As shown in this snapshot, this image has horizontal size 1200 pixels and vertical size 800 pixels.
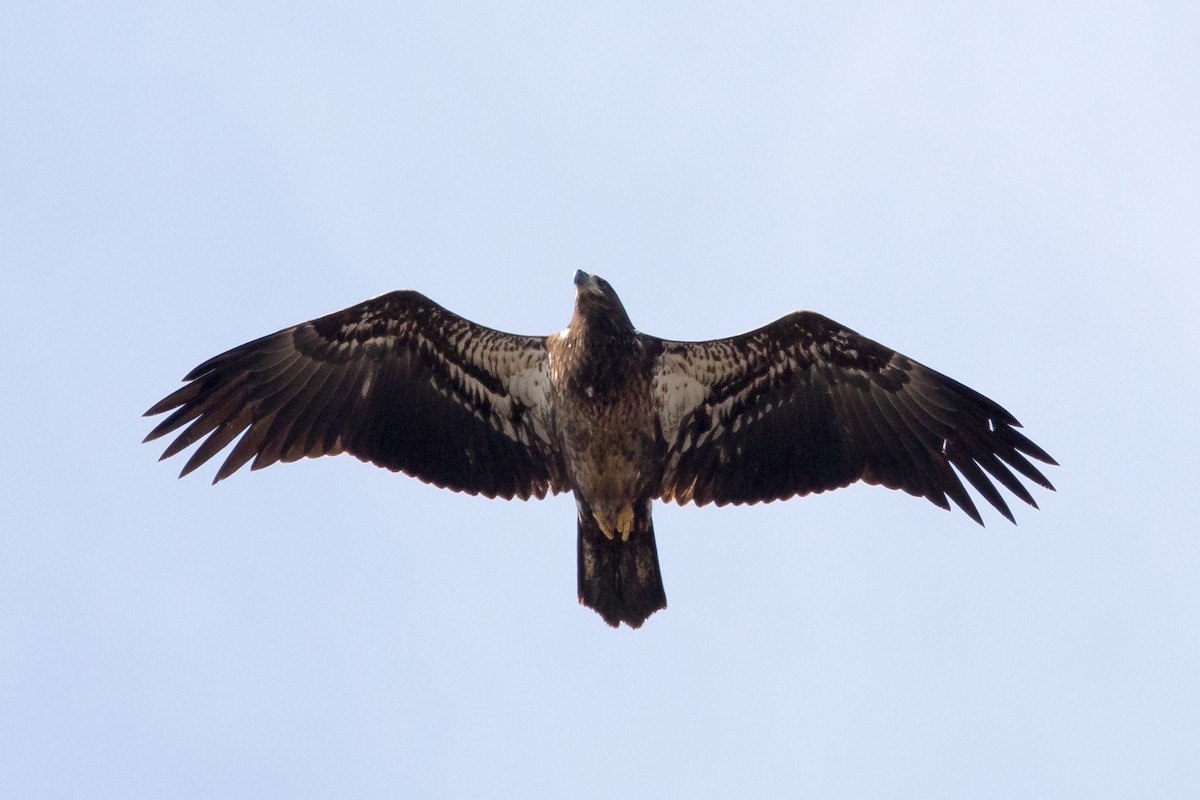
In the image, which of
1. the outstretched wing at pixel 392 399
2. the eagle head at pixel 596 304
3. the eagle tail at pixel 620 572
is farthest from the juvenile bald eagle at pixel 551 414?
Answer: the eagle head at pixel 596 304

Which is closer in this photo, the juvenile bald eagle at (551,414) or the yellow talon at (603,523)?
the yellow talon at (603,523)

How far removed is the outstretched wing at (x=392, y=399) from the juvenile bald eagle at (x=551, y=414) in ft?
0.04

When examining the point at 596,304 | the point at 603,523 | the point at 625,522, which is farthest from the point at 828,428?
the point at 596,304

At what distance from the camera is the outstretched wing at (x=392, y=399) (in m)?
9.54

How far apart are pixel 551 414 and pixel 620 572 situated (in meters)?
1.28

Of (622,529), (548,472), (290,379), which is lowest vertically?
(622,529)

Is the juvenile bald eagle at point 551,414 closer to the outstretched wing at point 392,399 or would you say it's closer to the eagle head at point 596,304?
the outstretched wing at point 392,399

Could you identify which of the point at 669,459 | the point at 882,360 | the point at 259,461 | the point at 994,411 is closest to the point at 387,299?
the point at 259,461

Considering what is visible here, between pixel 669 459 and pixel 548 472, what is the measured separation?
941 mm

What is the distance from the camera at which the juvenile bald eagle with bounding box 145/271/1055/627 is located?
31.2ft

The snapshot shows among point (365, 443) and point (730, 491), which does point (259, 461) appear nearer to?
point (365, 443)

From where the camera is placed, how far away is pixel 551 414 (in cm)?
937

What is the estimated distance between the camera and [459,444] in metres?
9.67

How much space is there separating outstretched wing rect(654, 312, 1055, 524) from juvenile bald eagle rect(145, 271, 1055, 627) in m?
0.01
